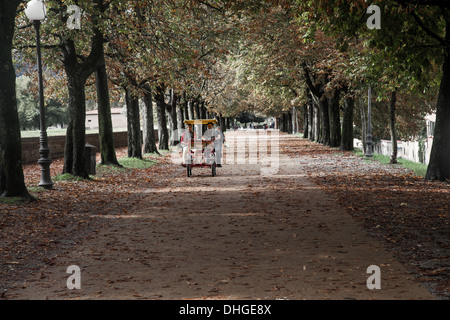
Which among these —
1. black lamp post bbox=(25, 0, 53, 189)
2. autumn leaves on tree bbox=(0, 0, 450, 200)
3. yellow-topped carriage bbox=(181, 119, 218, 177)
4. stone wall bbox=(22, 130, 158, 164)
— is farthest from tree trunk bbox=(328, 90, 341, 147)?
black lamp post bbox=(25, 0, 53, 189)

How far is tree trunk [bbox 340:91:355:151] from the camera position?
3127 centimetres

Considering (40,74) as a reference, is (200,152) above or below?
below

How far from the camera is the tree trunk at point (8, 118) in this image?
480 inches

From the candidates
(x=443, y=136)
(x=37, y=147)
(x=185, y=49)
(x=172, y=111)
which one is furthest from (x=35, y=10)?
(x=172, y=111)

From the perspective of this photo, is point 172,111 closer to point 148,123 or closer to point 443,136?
point 148,123

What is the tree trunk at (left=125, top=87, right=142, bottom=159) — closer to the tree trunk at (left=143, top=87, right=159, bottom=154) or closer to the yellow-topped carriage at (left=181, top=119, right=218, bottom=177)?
the tree trunk at (left=143, top=87, right=159, bottom=154)

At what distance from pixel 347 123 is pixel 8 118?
22.7 metres

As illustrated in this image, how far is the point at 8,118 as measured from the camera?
487 inches

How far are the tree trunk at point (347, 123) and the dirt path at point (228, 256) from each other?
19.4 metres

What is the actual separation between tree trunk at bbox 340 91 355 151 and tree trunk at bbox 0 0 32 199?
→ 21722mm

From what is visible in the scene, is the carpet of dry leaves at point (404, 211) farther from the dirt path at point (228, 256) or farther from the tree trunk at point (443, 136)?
the tree trunk at point (443, 136)

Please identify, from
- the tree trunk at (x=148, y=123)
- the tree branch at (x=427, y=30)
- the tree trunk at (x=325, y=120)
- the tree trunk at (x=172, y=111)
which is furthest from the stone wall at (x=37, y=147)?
the tree branch at (x=427, y=30)

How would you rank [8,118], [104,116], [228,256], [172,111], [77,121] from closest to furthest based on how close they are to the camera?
[228,256], [8,118], [77,121], [104,116], [172,111]

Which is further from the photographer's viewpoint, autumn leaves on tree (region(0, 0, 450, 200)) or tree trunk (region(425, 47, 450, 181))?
tree trunk (region(425, 47, 450, 181))
